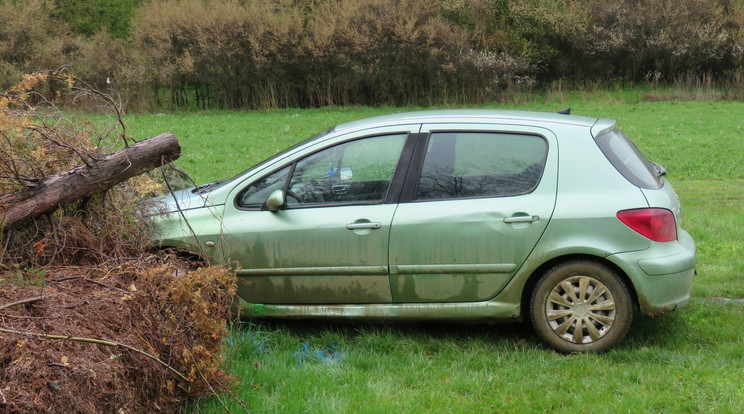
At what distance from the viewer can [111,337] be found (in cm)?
367

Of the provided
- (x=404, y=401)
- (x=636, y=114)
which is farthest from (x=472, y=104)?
(x=404, y=401)

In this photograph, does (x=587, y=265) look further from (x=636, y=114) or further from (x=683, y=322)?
(x=636, y=114)

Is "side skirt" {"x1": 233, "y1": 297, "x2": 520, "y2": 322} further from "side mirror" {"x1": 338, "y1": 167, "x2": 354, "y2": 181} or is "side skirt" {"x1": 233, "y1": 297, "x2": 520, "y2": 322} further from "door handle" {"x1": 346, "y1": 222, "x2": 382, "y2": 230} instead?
"side mirror" {"x1": 338, "y1": 167, "x2": 354, "y2": 181}

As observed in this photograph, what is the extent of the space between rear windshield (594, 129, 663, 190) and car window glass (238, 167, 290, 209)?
2314 millimetres

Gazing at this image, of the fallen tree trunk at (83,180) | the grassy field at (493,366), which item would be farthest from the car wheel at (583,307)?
the fallen tree trunk at (83,180)

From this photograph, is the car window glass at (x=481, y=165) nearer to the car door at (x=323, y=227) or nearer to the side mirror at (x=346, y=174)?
the car door at (x=323, y=227)

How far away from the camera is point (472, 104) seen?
110 feet

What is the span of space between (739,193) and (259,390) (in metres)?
10.3

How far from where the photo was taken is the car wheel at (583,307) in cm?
514

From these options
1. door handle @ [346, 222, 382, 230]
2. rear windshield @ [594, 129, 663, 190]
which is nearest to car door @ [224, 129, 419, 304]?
door handle @ [346, 222, 382, 230]

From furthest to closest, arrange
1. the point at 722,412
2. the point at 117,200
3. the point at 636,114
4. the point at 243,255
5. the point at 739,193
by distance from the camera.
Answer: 1. the point at 636,114
2. the point at 739,193
3. the point at 243,255
4. the point at 117,200
5. the point at 722,412

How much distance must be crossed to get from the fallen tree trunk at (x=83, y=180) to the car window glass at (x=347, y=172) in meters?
1.07

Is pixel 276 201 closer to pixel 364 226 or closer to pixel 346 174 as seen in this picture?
pixel 346 174

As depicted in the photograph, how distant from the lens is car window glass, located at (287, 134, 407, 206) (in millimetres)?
5551
